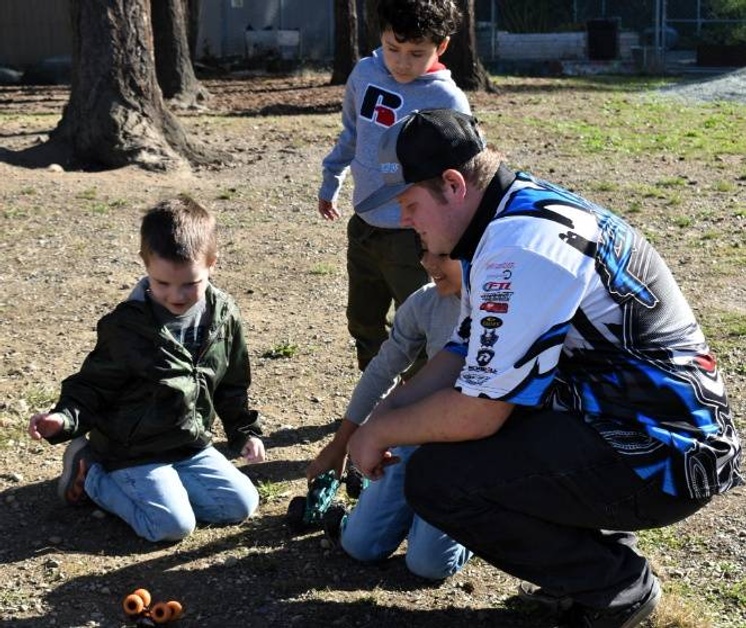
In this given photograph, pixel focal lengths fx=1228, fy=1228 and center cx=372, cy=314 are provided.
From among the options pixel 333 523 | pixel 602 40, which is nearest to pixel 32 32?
pixel 602 40

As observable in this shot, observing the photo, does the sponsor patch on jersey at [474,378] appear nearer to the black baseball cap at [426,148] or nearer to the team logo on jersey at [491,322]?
the team logo on jersey at [491,322]

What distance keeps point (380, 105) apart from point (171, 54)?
37.9ft

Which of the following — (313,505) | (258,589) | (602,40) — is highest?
(602,40)

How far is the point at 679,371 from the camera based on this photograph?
3113 millimetres

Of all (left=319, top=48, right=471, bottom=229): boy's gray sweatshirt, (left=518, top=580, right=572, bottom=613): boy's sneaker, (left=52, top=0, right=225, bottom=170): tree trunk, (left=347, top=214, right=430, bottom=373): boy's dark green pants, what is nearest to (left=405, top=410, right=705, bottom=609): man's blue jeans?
(left=518, top=580, right=572, bottom=613): boy's sneaker

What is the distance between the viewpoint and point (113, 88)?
34.8 feet

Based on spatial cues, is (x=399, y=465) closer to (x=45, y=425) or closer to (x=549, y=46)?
(x=45, y=425)

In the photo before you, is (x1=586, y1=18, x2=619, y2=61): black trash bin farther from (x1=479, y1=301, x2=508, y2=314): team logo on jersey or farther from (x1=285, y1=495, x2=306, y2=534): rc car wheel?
(x1=479, y1=301, x2=508, y2=314): team logo on jersey

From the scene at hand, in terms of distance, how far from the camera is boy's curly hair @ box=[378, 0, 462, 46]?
4523 mm

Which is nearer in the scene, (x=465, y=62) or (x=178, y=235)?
(x=178, y=235)

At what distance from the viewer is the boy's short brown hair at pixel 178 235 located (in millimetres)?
3979

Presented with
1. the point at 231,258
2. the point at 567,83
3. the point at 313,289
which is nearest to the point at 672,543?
the point at 313,289

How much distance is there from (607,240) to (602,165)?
28.3ft

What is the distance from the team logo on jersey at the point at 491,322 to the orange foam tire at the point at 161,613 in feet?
4.15
